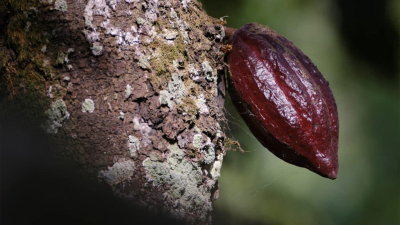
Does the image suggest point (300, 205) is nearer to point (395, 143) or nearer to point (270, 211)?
point (270, 211)

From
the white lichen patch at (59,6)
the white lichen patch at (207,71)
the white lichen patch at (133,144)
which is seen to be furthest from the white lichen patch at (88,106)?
the white lichen patch at (207,71)

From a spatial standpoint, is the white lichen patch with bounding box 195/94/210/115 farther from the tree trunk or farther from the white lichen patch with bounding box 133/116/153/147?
the white lichen patch with bounding box 133/116/153/147

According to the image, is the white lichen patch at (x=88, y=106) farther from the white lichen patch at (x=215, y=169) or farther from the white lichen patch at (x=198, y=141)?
the white lichen patch at (x=215, y=169)

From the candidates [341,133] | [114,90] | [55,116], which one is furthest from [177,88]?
[341,133]

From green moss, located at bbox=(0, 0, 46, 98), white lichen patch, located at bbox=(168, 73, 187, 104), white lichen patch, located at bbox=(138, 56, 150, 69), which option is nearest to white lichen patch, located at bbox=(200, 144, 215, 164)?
white lichen patch, located at bbox=(168, 73, 187, 104)

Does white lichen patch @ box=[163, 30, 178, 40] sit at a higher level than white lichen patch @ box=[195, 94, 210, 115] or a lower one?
higher

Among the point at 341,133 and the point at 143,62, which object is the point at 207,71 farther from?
the point at 341,133

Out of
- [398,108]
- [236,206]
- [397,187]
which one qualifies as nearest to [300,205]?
[236,206]

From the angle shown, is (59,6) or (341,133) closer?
(59,6)
